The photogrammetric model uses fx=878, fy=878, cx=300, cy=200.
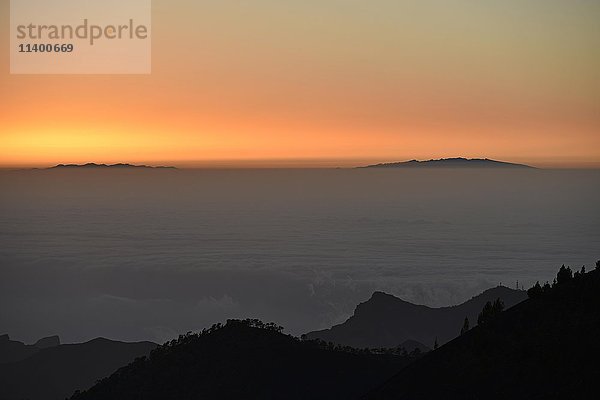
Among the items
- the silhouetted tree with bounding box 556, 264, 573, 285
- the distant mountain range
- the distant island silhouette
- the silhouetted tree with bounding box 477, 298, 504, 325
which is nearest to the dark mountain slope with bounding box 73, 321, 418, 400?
the distant island silhouette

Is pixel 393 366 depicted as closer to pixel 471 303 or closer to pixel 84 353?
pixel 84 353

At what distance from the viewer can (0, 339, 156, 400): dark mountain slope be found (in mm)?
105875

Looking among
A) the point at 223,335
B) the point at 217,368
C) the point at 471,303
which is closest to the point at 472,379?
the point at 217,368

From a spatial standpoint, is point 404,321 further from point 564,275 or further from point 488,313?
point 564,275

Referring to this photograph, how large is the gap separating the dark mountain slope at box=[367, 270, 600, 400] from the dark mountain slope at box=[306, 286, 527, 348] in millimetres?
86286

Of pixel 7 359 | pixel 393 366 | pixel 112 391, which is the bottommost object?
pixel 7 359

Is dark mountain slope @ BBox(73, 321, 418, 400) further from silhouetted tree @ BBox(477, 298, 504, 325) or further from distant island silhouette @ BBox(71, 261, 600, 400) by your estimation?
silhouetted tree @ BBox(477, 298, 504, 325)

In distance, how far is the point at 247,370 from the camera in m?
53.9

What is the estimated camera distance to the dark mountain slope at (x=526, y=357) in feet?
103

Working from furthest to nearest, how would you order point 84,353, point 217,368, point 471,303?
point 471,303
point 84,353
point 217,368

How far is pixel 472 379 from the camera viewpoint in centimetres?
3438

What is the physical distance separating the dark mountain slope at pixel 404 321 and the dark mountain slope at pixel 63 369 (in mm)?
33234

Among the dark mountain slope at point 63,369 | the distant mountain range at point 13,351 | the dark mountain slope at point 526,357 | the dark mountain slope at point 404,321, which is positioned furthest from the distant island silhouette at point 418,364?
the distant mountain range at point 13,351

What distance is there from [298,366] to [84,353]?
6959cm
